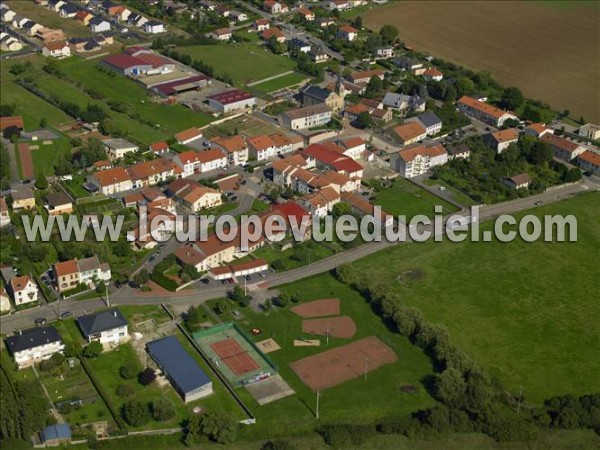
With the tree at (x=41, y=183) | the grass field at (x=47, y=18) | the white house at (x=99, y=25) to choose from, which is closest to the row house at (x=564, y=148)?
the tree at (x=41, y=183)

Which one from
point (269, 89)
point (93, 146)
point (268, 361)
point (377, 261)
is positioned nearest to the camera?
point (268, 361)

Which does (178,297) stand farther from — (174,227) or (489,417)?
(489,417)

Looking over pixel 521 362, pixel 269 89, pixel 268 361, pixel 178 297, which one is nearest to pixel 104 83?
pixel 269 89

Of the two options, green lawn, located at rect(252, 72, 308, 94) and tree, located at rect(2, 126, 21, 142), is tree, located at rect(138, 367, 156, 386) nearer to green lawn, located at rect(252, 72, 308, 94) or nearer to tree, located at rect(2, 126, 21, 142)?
tree, located at rect(2, 126, 21, 142)

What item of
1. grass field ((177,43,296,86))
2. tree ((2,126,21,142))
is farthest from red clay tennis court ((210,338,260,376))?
grass field ((177,43,296,86))

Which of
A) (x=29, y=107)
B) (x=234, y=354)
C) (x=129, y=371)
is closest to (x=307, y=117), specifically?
(x=29, y=107)

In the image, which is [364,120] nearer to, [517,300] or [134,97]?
[134,97]
